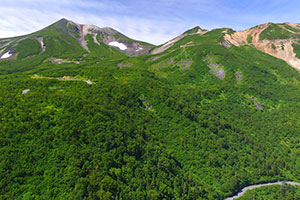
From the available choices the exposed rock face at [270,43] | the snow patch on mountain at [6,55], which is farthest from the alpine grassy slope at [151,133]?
the snow patch on mountain at [6,55]

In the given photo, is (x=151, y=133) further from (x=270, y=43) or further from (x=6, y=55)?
(x=6, y=55)

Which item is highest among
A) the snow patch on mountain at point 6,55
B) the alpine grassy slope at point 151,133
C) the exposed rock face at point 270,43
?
the exposed rock face at point 270,43

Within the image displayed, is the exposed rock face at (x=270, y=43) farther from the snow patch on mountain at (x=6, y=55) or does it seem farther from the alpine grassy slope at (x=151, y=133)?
the snow patch on mountain at (x=6, y=55)

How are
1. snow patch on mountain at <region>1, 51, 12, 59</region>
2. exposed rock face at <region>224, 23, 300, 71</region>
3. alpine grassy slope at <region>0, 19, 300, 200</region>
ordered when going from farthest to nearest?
snow patch on mountain at <region>1, 51, 12, 59</region> → exposed rock face at <region>224, 23, 300, 71</region> → alpine grassy slope at <region>0, 19, 300, 200</region>

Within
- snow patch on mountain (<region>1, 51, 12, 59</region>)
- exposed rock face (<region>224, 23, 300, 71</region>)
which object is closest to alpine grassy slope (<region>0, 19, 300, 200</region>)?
exposed rock face (<region>224, 23, 300, 71</region>)

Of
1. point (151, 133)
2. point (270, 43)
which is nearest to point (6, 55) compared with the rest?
point (151, 133)

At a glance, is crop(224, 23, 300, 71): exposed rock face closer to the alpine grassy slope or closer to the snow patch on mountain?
the alpine grassy slope

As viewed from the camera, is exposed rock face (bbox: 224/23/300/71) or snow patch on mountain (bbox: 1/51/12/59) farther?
snow patch on mountain (bbox: 1/51/12/59)
